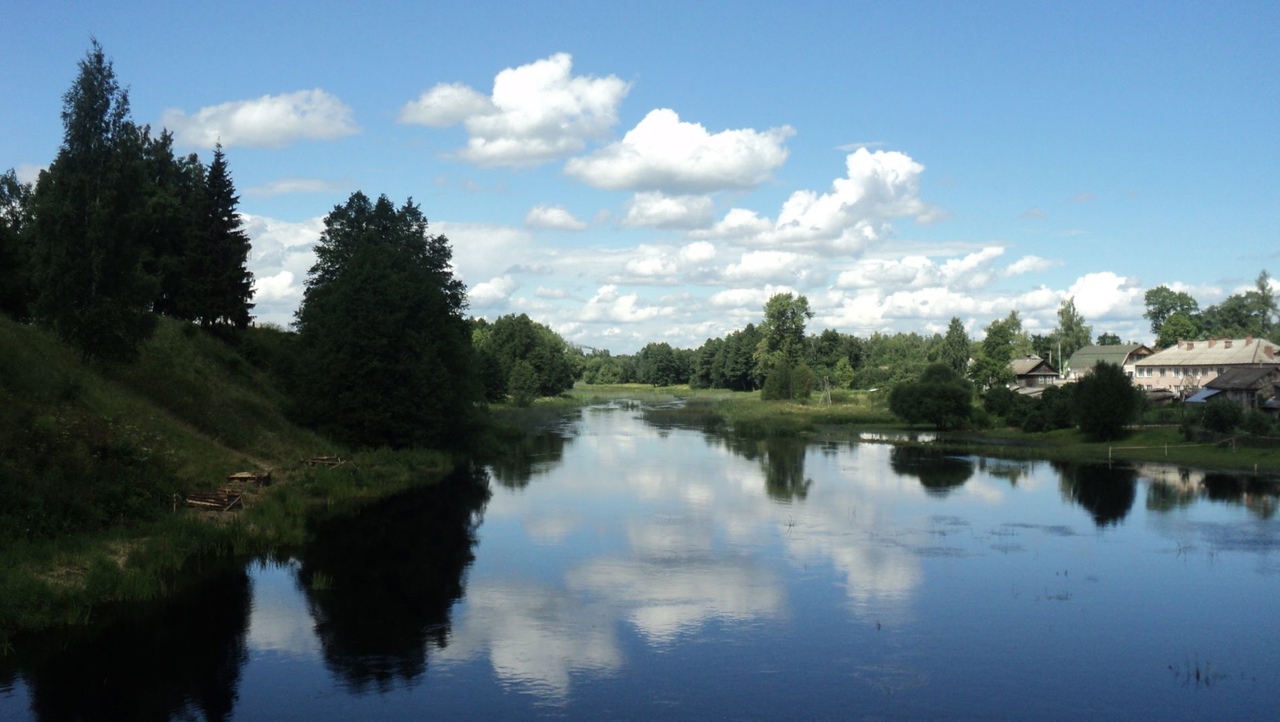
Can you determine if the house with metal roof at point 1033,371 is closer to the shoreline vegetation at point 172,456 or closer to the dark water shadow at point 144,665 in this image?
the shoreline vegetation at point 172,456

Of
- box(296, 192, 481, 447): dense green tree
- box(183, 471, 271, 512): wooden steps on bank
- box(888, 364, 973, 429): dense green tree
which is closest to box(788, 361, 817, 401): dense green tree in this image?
box(888, 364, 973, 429): dense green tree

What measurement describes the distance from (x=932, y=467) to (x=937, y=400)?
890 inches

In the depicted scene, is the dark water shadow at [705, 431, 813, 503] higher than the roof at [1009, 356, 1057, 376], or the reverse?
the roof at [1009, 356, 1057, 376]

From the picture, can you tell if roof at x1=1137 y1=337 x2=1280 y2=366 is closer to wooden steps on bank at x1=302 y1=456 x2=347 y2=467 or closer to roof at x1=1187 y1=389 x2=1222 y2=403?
roof at x1=1187 y1=389 x2=1222 y2=403

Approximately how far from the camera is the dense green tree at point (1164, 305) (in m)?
147

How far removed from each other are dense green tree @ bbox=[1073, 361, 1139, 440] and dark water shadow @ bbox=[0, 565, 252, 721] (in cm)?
5674

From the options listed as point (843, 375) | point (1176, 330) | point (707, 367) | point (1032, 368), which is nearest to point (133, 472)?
point (1032, 368)

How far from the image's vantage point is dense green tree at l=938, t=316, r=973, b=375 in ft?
416

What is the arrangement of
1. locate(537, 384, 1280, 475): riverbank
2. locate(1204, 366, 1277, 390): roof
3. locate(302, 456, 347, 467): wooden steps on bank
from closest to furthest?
locate(302, 456, 347, 467): wooden steps on bank, locate(537, 384, 1280, 475): riverbank, locate(1204, 366, 1277, 390): roof

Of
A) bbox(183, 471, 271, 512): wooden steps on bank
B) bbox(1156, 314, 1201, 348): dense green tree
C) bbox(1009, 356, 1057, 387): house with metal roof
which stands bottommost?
bbox(183, 471, 271, 512): wooden steps on bank

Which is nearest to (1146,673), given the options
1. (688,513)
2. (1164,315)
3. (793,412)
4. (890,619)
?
(890,619)

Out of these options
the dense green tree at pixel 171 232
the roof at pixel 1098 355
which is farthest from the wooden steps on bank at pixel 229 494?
the roof at pixel 1098 355

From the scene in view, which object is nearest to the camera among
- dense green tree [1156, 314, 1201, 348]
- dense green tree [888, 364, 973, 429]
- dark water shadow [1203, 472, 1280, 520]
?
dark water shadow [1203, 472, 1280, 520]

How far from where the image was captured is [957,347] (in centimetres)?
12788
